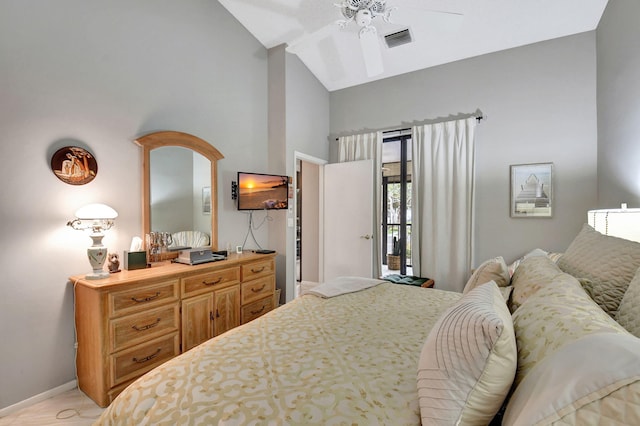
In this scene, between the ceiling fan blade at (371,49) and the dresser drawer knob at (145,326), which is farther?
the ceiling fan blade at (371,49)

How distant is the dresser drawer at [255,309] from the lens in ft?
9.27

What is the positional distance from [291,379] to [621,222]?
221cm

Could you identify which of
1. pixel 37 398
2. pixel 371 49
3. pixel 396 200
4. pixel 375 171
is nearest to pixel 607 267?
pixel 371 49

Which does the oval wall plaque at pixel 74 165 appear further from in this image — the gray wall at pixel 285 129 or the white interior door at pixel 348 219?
the white interior door at pixel 348 219

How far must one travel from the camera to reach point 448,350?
2.53 ft

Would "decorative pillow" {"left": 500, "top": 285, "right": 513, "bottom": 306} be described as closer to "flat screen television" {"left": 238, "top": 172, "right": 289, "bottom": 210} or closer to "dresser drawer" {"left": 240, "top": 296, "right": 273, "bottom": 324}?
"dresser drawer" {"left": 240, "top": 296, "right": 273, "bottom": 324}

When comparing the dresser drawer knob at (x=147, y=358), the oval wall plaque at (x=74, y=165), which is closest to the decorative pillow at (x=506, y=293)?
the dresser drawer knob at (x=147, y=358)

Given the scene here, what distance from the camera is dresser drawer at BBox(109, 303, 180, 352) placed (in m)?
1.88

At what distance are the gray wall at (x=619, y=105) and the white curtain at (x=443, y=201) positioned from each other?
45.6 inches

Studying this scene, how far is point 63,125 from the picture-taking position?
79.5 inches

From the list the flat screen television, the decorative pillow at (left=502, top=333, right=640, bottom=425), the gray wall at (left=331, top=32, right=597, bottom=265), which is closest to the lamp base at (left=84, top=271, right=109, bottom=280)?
the flat screen television

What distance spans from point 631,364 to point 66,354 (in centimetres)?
291

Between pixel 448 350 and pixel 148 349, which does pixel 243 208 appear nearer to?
pixel 148 349

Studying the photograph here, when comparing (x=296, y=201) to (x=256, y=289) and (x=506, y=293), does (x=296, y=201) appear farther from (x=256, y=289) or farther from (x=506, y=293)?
(x=506, y=293)
